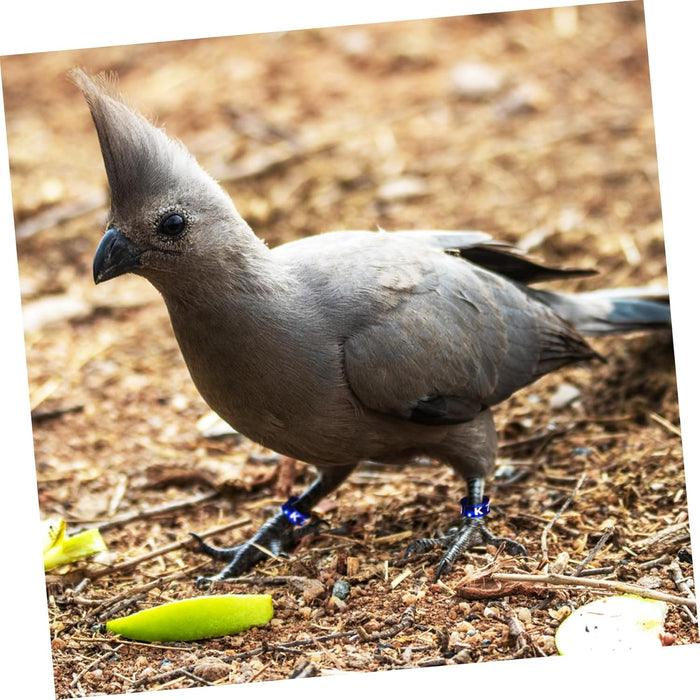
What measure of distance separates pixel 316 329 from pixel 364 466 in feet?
5.80

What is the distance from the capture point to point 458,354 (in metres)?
4.98

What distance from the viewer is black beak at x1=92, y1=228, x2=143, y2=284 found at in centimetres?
427

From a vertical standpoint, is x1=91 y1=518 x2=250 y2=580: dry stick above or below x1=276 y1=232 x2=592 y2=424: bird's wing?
below

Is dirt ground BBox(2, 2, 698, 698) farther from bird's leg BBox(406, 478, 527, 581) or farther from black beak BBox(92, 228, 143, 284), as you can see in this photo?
black beak BBox(92, 228, 143, 284)

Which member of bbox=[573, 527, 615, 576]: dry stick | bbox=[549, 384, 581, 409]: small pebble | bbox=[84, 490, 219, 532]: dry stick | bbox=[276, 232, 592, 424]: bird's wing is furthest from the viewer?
bbox=[549, 384, 581, 409]: small pebble

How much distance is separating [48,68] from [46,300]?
3.81m

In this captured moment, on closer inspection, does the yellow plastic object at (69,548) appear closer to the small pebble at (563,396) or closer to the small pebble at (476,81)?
the small pebble at (563,396)

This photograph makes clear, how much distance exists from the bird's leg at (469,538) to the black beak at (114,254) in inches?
81.9

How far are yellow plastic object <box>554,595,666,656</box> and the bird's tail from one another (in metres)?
2.20

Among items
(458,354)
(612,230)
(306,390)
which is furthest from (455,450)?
(612,230)

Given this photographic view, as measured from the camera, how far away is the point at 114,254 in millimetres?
4273

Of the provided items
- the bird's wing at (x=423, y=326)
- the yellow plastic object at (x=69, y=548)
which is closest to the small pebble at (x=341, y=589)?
the bird's wing at (x=423, y=326)

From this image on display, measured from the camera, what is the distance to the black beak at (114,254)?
4270mm

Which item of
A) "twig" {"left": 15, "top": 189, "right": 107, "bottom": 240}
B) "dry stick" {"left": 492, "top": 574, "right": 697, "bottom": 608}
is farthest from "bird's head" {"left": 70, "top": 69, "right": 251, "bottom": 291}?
"twig" {"left": 15, "top": 189, "right": 107, "bottom": 240}
